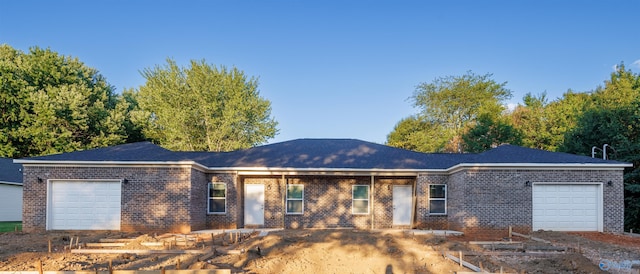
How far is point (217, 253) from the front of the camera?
36.9 feet

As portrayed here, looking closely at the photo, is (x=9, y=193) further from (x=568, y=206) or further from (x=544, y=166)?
(x=568, y=206)

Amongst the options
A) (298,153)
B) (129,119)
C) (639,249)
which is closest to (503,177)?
(639,249)

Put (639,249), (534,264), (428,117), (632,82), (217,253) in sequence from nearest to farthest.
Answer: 1. (534,264)
2. (217,253)
3. (639,249)
4. (632,82)
5. (428,117)

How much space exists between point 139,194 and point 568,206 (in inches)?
602

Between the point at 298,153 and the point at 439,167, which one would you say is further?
the point at 298,153

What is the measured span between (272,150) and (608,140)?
15737 mm

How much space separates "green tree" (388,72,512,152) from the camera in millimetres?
45719

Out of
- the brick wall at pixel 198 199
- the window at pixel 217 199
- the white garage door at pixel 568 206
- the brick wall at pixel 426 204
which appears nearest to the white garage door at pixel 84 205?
the brick wall at pixel 198 199

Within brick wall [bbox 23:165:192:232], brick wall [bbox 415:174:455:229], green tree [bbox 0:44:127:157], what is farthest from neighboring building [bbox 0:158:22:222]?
brick wall [bbox 415:174:455:229]

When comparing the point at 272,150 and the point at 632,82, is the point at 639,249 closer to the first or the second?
the point at 272,150

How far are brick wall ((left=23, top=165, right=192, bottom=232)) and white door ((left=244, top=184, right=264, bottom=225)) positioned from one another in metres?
3.37

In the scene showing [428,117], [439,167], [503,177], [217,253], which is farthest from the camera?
[428,117]

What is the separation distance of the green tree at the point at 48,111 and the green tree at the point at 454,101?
91.8ft

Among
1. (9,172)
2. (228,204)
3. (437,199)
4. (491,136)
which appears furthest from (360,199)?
(9,172)
